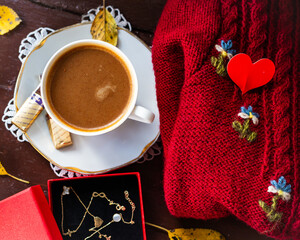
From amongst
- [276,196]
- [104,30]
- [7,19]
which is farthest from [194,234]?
[7,19]

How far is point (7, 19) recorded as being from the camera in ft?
2.88

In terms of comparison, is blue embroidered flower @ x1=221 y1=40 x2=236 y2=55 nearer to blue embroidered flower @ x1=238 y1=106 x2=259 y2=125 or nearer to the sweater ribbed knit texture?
the sweater ribbed knit texture

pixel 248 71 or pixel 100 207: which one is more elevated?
pixel 248 71

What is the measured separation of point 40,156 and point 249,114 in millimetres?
543

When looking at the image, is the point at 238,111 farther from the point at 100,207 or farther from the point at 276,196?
the point at 100,207

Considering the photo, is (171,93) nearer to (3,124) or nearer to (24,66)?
(24,66)

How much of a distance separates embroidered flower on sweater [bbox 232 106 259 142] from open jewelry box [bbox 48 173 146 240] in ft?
1.03

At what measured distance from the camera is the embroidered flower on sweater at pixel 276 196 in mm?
678

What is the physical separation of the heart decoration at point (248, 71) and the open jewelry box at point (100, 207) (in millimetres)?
366

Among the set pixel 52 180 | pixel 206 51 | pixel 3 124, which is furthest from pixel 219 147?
pixel 3 124

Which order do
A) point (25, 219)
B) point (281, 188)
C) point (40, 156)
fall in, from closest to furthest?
1. point (281, 188)
2. point (25, 219)
3. point (40, 156)

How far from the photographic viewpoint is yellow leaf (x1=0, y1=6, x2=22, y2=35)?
2.88 feet

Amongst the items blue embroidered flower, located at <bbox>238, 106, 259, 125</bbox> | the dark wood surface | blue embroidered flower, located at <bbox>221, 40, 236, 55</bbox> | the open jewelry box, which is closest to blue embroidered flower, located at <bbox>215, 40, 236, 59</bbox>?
blue embroidered flower, located at <bbox>221, 40, 236, 55</bbox>

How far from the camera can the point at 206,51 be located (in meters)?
0.70
